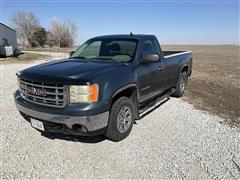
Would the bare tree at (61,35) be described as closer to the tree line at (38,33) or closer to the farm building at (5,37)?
the tree line at (38,33)

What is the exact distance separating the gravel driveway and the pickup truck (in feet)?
1.25

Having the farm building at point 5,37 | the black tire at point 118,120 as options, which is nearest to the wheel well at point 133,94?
the black tire at point 118,120

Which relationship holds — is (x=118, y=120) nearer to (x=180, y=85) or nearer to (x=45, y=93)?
(x=45, y=93)

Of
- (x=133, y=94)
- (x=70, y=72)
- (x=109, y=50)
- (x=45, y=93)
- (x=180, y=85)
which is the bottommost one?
(x=180, y=85)

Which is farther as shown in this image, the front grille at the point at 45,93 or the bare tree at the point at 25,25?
the bare tree at the point at 25,25

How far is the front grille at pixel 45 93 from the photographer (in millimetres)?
3287

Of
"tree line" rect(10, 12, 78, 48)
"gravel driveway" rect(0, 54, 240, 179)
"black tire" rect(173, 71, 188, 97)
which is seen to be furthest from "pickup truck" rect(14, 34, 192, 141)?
"tree line" rect(10, 12, 78, 48)

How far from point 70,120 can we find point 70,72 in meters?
0.76

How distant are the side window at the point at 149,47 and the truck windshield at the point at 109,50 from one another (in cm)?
26

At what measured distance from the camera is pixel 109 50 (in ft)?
15.8

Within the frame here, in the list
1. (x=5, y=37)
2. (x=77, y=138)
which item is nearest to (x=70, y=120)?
→ (x=77, y=138)

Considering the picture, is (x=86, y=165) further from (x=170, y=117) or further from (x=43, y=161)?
(x=170, y=117)

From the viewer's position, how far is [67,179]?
3.02m

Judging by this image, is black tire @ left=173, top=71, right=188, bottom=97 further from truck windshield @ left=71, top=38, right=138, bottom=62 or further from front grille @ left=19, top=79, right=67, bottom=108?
front grille @ left=19, top=79, right=67, bottom=108
